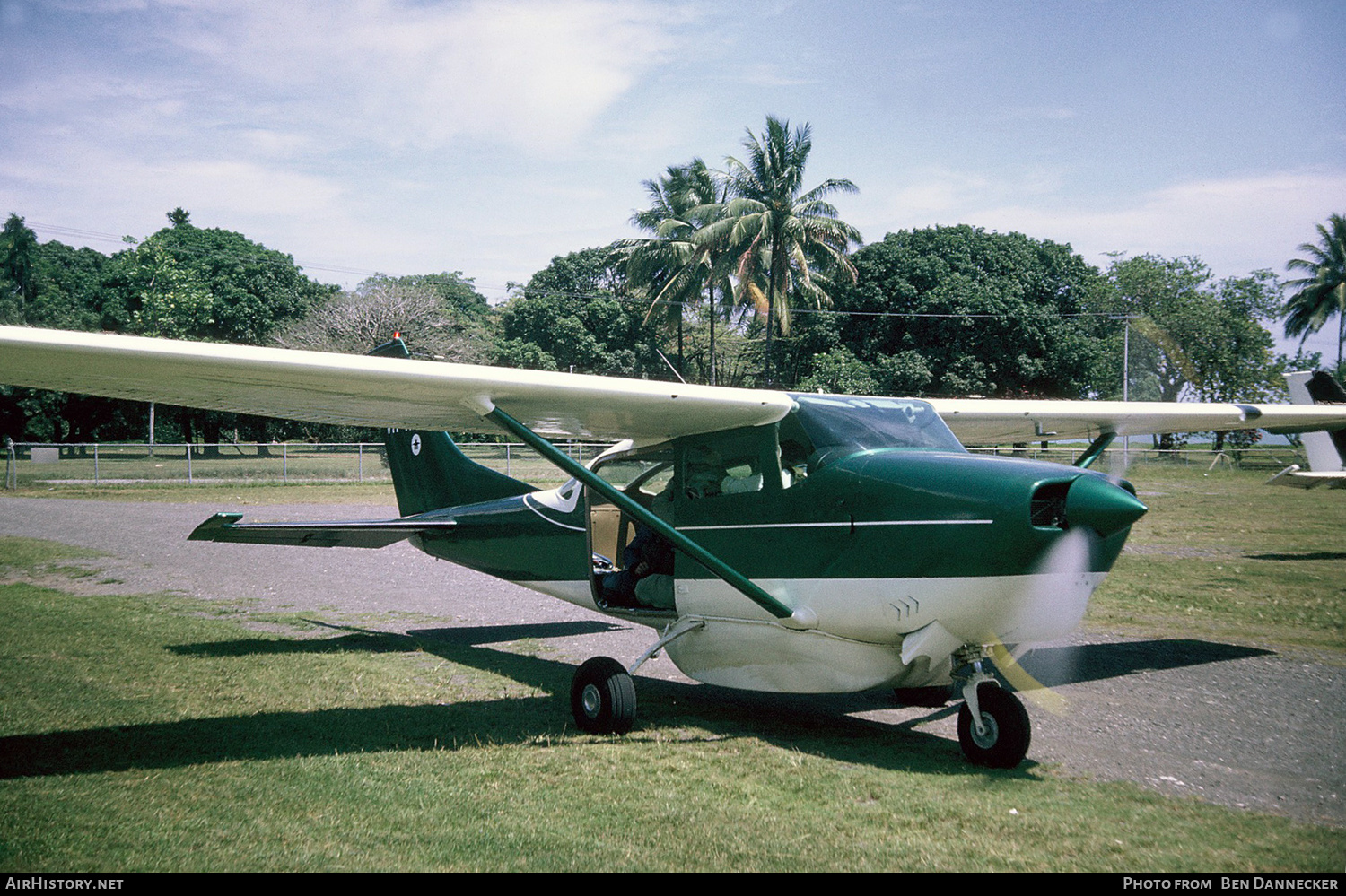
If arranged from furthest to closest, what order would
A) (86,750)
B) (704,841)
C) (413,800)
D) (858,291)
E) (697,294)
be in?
(858,291), (697,294), (86,750), (413,800), (704,841)

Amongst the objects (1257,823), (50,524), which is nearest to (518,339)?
(50,524)

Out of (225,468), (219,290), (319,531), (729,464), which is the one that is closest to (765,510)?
(729,464)

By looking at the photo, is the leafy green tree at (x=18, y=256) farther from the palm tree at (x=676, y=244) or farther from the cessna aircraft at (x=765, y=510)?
the cessna aircraft at (x=765, y=510)

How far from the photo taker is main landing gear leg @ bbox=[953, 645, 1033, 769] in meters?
5.09

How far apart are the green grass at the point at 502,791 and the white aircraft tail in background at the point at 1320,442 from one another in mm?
10945

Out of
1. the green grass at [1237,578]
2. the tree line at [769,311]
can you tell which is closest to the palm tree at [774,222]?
the tree line at [769,311]

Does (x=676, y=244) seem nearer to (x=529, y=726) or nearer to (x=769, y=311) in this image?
(x=769, y=311)

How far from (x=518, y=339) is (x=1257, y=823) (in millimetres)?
56976

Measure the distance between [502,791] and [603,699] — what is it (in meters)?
1.36

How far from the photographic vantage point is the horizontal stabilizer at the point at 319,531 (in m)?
7.27

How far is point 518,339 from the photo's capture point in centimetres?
5888

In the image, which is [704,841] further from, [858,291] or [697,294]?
[858,291]

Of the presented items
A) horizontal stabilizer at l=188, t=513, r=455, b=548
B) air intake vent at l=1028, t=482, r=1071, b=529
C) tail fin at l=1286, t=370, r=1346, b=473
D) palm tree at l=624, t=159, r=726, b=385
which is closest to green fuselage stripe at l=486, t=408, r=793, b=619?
air intake vent at l=1028, t=482, r=1071, b=529

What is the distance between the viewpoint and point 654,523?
5.78 metres
